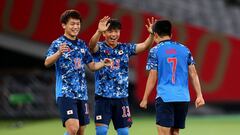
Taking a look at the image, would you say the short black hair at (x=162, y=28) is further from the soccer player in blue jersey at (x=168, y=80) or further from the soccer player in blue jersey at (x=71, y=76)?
the soccer player in blue jersey at (x=71, y=76)

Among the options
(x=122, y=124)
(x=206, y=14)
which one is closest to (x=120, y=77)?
(x=122, y=124)

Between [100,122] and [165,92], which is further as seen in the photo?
[100,122]

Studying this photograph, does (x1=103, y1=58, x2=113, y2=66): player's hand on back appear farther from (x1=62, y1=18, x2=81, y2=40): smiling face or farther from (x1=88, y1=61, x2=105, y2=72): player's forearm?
(x1=62, y1=18, x2=81, y2=40): smiling face

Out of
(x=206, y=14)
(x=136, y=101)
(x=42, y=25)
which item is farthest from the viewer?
(x=206, y=14)

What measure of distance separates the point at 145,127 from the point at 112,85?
6.88 metres

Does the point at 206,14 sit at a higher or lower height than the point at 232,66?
higher

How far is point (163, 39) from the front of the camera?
8.59 m

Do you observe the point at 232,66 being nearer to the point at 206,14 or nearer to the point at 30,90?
the point at 206,14

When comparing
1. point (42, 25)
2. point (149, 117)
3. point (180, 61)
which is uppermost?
point (42, 25)

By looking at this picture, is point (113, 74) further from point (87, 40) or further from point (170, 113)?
point (87, 40)

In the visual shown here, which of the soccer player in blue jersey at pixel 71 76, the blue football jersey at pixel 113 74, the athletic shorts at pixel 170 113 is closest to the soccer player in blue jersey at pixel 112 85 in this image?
the blue football jersey at pixel 113 74

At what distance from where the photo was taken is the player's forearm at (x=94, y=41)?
8930 mm

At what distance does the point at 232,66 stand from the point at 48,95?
583 cm

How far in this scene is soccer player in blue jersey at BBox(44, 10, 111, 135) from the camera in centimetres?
852
